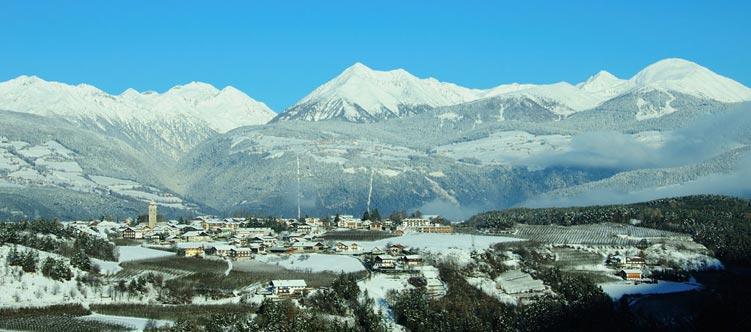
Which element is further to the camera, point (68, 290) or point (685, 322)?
point (685, 322)

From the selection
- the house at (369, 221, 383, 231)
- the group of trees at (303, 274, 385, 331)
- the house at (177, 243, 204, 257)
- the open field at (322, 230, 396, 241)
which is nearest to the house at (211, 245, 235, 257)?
the house at (177, 243, 204, 257)

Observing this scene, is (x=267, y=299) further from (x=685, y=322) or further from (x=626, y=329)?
(x=685, y=322)

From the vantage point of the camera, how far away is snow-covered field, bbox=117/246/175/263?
92.8 meters

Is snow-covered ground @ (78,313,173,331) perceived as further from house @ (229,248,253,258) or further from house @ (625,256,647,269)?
house @ (625,256,647,269)

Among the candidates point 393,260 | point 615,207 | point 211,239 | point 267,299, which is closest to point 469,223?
point 615,207

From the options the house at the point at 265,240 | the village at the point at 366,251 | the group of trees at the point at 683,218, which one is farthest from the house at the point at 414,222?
the house at the point at 265,240

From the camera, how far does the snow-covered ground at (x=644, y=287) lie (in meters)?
92.1

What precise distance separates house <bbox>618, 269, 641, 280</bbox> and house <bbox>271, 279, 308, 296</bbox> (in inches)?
1168

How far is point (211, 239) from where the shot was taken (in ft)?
373

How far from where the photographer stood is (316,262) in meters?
96.1

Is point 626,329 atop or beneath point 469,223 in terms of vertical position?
beneath

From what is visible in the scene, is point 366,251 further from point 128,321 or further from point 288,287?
point 128,321

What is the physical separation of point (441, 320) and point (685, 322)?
18.5 meters

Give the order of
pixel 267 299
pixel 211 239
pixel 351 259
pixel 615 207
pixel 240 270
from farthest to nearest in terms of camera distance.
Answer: pixel 615 207
pixel 211 239
pixel 351 259
pixel 240 270
pixel 267 299
